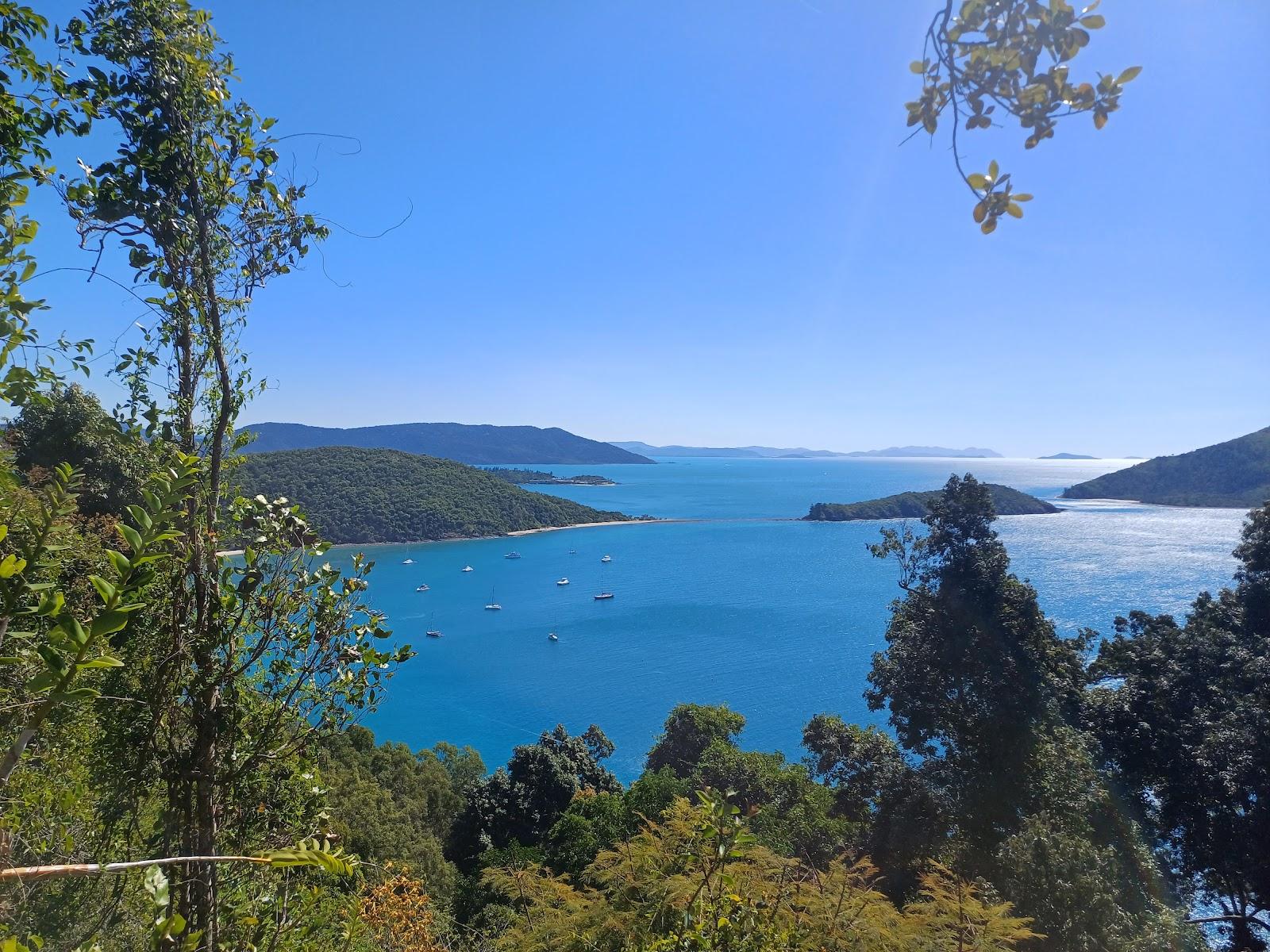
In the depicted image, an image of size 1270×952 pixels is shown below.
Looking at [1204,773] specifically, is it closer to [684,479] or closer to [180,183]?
[180,183]

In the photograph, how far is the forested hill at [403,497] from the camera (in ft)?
196

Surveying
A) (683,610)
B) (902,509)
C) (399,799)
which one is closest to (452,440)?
(902,509)

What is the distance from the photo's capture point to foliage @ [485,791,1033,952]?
2.57m

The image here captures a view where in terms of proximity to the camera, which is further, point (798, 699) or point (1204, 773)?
point (798, 699)

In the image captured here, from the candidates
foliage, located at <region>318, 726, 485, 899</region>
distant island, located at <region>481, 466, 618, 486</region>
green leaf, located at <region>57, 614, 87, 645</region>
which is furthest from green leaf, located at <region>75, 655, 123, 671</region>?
distant island, located at <region>481, 466, 618, 486</region>

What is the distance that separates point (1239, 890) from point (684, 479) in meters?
158

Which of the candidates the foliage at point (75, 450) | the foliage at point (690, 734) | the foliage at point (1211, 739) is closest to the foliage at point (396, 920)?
the foliage at point (75, 450)

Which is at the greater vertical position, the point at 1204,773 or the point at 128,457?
the point at 128,457

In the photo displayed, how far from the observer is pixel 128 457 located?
2.14 metres

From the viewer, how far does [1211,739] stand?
8375 millimetres

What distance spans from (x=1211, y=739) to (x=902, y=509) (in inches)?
2968

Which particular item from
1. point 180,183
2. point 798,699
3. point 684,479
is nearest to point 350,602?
point 180,183

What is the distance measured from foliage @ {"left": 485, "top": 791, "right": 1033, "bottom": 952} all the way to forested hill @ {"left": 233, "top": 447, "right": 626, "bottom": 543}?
2083 inches

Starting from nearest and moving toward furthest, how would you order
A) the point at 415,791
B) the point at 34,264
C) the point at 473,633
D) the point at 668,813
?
1. the point at 34,264
2. the point at 668,813
3. the point at 415,791
4. the point at 473,633
